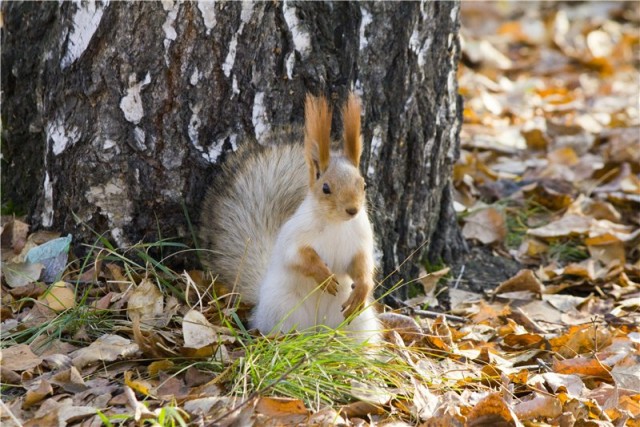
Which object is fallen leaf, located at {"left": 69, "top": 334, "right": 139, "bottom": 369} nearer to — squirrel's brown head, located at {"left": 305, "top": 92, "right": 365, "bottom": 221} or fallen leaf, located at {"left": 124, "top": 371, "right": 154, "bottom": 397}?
fallen leaf, located at {"left": 124, "top": 371, "right": 154, "bottom": 397}

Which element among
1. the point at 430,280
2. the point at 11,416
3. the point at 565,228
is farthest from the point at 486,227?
the point at 11,416

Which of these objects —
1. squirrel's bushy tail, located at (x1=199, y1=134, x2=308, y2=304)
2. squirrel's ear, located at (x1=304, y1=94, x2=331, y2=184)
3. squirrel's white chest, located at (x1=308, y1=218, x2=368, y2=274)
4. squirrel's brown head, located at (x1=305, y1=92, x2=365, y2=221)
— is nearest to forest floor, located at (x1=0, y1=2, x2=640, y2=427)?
squirrel's bushy tail, located at (x1=199, y1=134, x2=308, y2=304)

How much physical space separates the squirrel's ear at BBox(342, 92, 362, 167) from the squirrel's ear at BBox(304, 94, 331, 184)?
0.17ft

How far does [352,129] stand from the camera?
246 centimetres

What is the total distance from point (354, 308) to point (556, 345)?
2.50 feet

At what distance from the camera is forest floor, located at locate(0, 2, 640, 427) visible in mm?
2207

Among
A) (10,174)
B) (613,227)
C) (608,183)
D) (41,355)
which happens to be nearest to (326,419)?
(41,355)

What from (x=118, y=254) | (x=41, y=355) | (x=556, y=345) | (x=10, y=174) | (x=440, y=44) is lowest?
(x=556, y=345)

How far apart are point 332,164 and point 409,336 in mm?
709

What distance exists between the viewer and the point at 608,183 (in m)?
4.36

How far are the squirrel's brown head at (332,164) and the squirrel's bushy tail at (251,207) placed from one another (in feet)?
1.13

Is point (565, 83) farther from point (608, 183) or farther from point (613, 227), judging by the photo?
point (613, 227)

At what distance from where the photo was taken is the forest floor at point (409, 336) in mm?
2207

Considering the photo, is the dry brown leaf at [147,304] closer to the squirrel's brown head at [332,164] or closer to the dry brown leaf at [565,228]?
the squirrel's brown head at [332,164]
